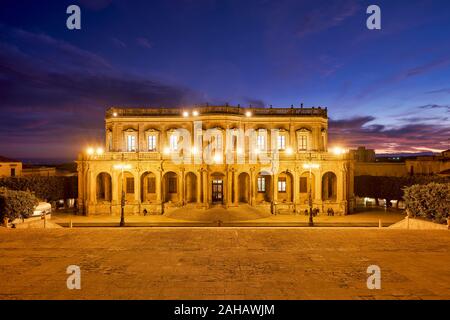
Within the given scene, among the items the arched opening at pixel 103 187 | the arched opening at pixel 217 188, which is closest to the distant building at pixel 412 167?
the arched opening at pixel 217 188

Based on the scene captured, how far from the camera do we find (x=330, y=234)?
2020 centimetres

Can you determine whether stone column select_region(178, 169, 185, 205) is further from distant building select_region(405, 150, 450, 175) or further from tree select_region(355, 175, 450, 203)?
distant building select_region(405, 150, 450, 175)

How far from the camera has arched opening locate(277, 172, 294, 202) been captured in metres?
44.7

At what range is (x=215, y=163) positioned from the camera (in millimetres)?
40469

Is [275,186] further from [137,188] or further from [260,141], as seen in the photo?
[137,188]

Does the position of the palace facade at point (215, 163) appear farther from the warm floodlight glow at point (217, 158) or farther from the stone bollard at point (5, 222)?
the stone bollard at point (5, 222)

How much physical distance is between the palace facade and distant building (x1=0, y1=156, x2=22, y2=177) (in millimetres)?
16799

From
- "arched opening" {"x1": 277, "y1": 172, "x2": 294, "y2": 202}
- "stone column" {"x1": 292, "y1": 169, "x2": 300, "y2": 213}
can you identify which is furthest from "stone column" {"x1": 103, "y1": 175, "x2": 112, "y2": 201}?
"stone column" {"x1": 292, "y1": 169, "x2": 300, "y2": 213}

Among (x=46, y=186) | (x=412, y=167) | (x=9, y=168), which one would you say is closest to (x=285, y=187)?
(x=412, y=167)

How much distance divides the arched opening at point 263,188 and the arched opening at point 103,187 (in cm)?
1977

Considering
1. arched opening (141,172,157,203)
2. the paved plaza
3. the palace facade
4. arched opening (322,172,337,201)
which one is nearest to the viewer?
the paved plaza

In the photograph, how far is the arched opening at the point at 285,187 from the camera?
4466 centimetres
